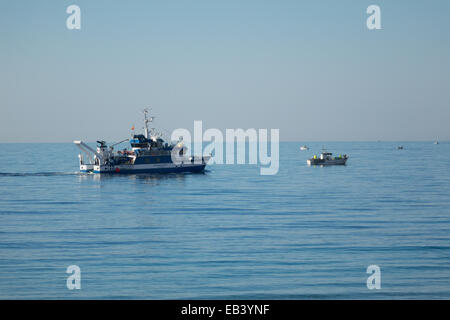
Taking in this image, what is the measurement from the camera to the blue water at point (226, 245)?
26.8 meters

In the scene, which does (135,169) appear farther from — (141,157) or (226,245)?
(226,245)

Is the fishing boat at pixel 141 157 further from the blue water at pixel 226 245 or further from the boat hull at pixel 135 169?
the blue water at pixel 226 245

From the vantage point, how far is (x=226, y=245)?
124 feet

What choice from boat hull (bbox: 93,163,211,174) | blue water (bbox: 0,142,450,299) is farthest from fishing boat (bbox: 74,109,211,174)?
blue water (bbox: 0,142,450,299)

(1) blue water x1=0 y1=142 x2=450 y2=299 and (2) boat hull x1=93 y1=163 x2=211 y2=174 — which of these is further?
(2) boat hull x1=93 y1=163 x2=211 y2=174

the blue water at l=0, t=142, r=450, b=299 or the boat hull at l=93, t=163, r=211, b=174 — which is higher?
the boat hull at l=93, t=163, r=211, b=174

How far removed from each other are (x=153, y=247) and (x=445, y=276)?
2047cm

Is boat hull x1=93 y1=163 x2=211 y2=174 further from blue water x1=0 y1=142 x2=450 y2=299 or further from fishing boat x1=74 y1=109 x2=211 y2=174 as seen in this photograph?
blue water x1=0 y1=142 x2=450 y2=299

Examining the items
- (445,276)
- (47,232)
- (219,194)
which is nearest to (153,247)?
(47,232)

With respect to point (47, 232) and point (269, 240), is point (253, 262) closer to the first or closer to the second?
point (269, 240)

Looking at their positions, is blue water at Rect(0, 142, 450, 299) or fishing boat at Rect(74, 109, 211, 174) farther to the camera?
fishing boat at Rect(74, 109, 211, 174)

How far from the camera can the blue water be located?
26.8 metres

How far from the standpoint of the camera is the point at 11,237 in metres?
42.1

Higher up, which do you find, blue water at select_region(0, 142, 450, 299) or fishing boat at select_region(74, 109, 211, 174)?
fishing boat at select_region(74, 109, 211, 174)
